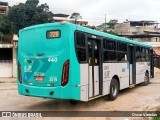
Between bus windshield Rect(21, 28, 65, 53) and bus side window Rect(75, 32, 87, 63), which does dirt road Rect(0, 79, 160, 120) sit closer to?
bus side window Rect(75, 32, 87, 63)

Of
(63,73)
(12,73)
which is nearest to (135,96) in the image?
(63,73)

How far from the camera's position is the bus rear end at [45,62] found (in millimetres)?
8875

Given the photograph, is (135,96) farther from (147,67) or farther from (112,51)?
(147,67)

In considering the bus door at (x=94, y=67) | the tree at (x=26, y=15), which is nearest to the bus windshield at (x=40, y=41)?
the bus door at (x=94, y=67)

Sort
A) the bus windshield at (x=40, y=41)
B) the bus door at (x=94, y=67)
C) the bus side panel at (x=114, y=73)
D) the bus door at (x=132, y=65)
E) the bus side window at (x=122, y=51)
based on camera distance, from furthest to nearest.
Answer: the bus door at (x=132, y=65)
the bus side window at (x=122, y=51)
the bus side panel at (x=114, y=73)
the bus door at (x=94, y=67)
the bus windshield at (x=40, y=41)

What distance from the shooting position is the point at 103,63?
10.8 metres

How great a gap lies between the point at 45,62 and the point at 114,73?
3718 millimetres

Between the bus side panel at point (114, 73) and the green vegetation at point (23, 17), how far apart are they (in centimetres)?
3432

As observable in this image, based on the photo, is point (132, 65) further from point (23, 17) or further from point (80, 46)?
point (23, 17)

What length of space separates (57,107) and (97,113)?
175cm

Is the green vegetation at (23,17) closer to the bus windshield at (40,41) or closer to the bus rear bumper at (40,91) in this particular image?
the bus windshield at (40,41)

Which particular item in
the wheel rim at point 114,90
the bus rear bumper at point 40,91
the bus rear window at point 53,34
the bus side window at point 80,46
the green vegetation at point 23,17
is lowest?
the wheel rim at point 114,90

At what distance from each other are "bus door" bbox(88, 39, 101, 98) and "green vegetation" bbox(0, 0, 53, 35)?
36511mm

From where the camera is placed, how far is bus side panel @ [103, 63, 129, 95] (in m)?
11.0
